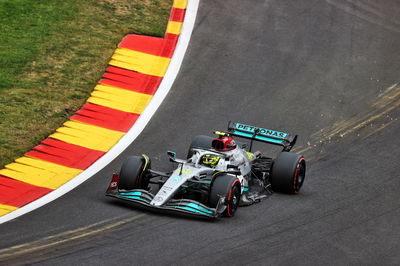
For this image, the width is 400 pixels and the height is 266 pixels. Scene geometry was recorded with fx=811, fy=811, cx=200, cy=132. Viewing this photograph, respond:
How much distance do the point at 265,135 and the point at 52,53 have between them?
24.3ft

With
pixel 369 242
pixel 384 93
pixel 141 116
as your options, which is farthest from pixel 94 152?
pixel 384 93

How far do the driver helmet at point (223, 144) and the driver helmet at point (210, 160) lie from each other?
35 cm

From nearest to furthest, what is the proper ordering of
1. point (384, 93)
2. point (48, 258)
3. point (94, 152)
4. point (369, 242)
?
point (48, 258)
point (369, 242)
point (94, 152)
point (384, 93)

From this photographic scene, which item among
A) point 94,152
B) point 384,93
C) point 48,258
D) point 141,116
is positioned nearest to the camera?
point 48,258

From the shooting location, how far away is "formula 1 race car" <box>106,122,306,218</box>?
46.8 ft

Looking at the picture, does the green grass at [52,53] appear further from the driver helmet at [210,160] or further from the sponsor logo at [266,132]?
the sponsor logo at [266,132]

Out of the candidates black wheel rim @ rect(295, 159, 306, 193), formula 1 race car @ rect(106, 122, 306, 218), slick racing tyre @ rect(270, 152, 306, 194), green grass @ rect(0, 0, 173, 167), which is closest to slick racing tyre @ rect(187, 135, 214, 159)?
formula 1 race car @ rect(106, 122, 306, 218)

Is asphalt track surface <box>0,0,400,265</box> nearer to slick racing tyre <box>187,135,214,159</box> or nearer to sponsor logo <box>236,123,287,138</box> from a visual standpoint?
slick racing tyre <box>187,135,214,159</box>

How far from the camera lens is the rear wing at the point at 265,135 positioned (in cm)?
1689

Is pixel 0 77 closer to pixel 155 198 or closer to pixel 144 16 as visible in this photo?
pixel 144 16

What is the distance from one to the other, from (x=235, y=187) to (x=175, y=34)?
387 inches

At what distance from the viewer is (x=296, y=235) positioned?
13891 millimetres

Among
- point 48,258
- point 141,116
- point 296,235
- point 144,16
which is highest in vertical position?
point 144,16

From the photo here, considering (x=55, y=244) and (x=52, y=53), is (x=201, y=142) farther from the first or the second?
(x=52, y=53)
